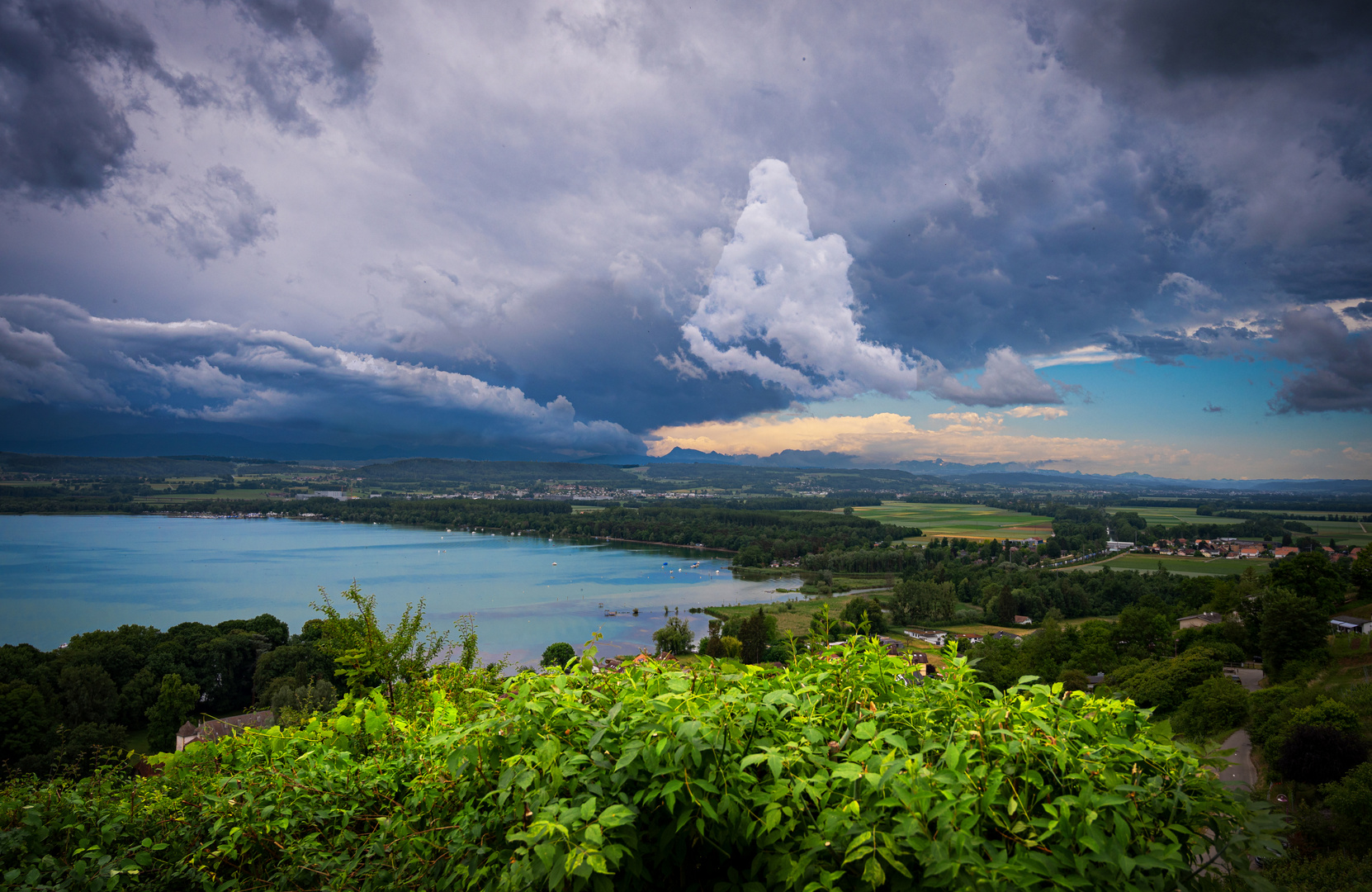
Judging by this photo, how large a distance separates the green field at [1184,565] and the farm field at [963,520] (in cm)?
1392

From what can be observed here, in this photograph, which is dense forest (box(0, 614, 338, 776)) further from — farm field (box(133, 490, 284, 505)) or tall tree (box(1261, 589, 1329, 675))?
farm field (box(133, 490, 284, 505))

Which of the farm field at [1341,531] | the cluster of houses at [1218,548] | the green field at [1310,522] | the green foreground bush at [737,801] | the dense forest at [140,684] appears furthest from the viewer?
the cluster of houses at [1218,548]

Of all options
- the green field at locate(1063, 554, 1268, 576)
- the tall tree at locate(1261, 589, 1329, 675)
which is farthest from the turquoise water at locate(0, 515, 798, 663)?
the green field at locate(1063, 554, 1268, 576)

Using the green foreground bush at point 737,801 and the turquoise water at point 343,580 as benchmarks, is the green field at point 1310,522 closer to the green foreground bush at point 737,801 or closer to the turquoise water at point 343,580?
the turquoise water at point 343,580

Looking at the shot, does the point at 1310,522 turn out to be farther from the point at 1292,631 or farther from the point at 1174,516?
the point at 1292,631

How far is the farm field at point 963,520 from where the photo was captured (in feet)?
223

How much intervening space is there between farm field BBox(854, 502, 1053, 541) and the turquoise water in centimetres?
2862

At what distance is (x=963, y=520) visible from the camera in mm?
84125

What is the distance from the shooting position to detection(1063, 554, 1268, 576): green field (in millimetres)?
39062

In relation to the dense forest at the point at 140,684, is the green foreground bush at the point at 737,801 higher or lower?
higher

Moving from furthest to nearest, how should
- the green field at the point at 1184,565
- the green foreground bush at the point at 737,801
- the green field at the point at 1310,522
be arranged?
the green field at the point at 1310,522
the green field at the point at 1184,565
the green foreground bush at the point at 737,801

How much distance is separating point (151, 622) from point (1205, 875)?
40.2 meters

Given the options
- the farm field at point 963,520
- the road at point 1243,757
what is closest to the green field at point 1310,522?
the farm field at point 963,520

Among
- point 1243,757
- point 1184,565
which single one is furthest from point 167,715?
point 1184,565
